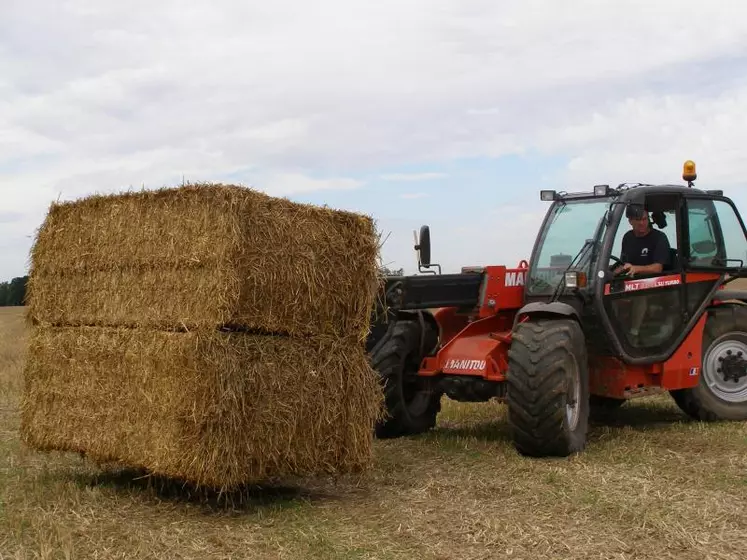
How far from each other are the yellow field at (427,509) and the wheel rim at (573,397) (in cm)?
28

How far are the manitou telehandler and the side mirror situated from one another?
0.04 feet

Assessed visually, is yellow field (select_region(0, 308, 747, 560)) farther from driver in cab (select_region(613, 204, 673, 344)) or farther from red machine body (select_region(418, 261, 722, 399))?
driver in cab (select_region(613, 204, 673, 344))

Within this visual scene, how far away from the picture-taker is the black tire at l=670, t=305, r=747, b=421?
9117 millimetres

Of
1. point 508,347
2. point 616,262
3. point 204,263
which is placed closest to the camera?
point 204,263

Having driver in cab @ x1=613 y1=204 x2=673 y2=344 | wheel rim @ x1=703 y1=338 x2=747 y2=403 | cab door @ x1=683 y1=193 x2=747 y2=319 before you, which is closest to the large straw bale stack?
driver in cab @ x1=613 y1=204 x2=673 y2=344

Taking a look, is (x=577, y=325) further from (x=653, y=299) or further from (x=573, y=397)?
(x=653, y=299)

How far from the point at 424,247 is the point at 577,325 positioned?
1.40 metres

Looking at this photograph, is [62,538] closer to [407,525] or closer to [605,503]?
[407,525]

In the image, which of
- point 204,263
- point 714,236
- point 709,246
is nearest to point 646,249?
point 709,246

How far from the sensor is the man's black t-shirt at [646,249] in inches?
337

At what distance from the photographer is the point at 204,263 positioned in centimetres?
572

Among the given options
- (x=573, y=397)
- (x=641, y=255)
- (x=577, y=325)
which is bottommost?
(x=573, y=397)

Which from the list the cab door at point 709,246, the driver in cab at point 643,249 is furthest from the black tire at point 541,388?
the cab door at point 709,246

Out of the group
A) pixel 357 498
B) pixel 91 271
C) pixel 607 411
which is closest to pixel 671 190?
pixel 607 411
